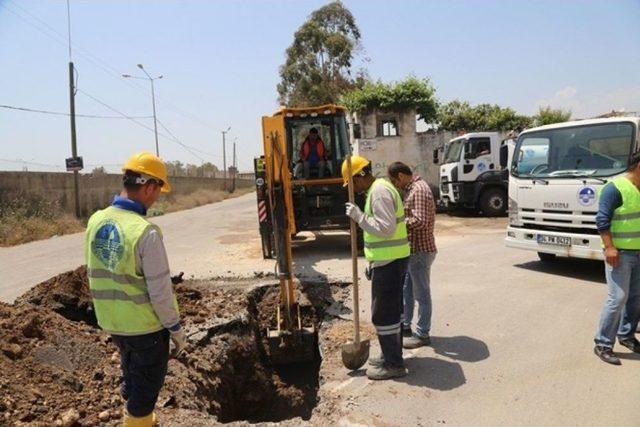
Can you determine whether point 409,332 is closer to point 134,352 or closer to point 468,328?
point 468,328

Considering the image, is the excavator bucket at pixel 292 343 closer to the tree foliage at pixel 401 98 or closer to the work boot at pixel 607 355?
the work boot at pixel 607 355

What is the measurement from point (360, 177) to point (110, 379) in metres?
2.78

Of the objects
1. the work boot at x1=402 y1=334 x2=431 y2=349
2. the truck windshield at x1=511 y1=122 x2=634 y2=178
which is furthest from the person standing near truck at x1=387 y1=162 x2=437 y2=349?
the truck windshield at x1=511 y1=122 x2=634 y2=178

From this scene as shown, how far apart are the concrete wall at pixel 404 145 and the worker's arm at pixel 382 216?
629 inches

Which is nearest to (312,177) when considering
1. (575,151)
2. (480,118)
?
(575,151)

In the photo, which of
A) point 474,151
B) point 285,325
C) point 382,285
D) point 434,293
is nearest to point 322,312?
point 285,325

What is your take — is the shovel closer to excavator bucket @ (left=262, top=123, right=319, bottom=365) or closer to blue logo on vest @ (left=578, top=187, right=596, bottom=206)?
excavator bucket @ (left=262, top=123, right=319, bottom=365)

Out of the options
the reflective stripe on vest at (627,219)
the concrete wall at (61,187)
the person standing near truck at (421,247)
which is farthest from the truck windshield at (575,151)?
the concrete wall at (61,187)

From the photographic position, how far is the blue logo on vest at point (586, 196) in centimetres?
681

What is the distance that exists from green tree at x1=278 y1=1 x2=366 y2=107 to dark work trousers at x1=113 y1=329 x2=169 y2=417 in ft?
92.3

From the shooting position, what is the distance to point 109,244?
285 cm

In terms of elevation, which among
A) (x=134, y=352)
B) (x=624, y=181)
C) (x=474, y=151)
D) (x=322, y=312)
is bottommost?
(x=322, y=312)

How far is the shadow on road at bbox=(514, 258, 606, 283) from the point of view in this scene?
750cm

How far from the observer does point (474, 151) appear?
15578mm
